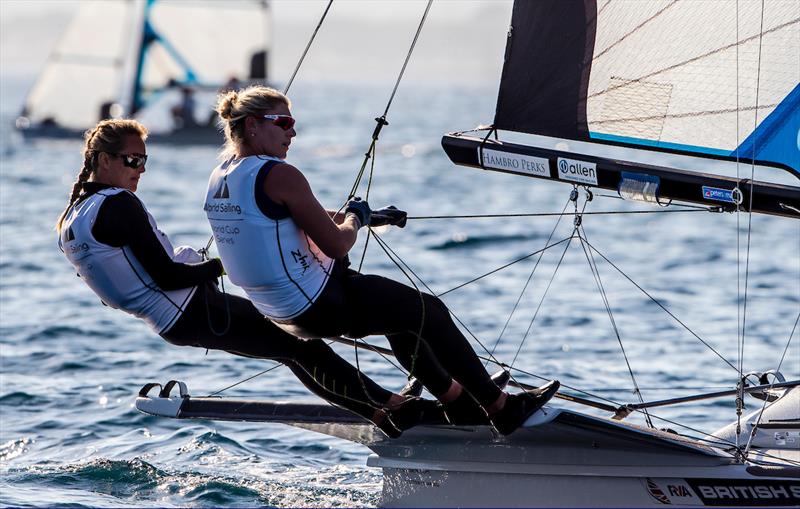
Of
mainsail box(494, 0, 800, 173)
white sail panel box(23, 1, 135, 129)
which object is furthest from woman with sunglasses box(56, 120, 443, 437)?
white sail panel box(23, 1, 135, 129)

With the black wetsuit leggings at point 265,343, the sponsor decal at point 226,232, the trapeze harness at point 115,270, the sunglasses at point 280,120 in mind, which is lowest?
the black wetsuit leggings at point 265,343

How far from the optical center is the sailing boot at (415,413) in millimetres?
4379

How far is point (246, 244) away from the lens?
3977 millimetres

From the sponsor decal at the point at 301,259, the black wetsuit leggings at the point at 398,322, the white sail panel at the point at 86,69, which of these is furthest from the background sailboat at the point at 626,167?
the white sail panel at the point at 86,69

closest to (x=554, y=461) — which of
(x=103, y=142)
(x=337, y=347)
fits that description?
(x=103, y=142)

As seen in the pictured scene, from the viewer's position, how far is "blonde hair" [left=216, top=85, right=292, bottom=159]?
3.99 m

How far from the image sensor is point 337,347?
7945 millimetres

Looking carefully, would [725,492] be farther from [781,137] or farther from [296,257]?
[296,257]

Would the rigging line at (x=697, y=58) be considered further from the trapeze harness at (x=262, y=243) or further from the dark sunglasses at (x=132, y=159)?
the dark sunglasses at (x=132, y=159)

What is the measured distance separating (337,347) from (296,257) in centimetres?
401

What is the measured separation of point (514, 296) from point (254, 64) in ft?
70.2

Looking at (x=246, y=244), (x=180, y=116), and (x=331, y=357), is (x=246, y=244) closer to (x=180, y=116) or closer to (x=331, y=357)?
(x=331, y=357)

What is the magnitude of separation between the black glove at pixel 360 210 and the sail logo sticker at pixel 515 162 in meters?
0.70

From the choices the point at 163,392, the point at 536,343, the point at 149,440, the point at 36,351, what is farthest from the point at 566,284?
the point at 163,392
